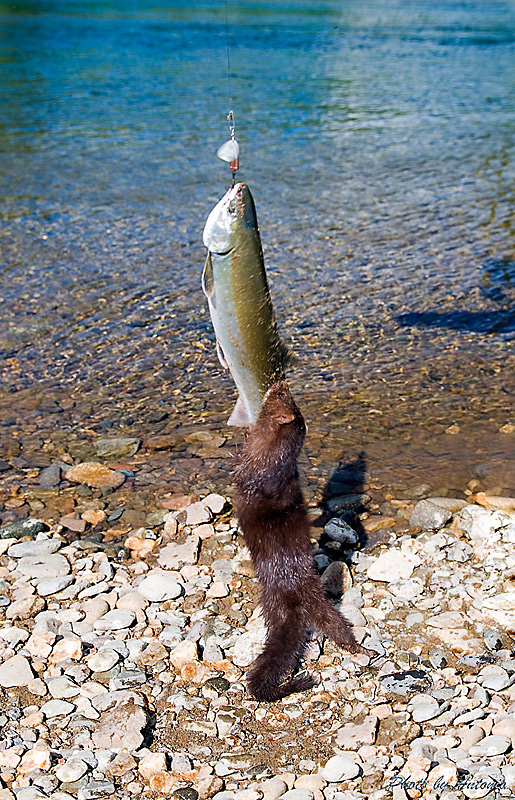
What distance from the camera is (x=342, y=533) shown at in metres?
5.68

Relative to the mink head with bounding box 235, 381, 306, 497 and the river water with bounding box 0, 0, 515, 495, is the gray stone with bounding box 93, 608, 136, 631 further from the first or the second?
the river water with bounding box 0, 0, 515, 495

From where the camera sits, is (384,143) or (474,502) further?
(384,143)

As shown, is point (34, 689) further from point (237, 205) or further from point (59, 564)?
point (237, 205)

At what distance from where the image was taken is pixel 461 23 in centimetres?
3994

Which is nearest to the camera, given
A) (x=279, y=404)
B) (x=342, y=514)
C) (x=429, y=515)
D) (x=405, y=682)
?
(x=279, y=404)

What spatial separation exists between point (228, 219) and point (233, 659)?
247 cm

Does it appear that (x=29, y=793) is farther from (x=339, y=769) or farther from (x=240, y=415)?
(x=240, y=415)

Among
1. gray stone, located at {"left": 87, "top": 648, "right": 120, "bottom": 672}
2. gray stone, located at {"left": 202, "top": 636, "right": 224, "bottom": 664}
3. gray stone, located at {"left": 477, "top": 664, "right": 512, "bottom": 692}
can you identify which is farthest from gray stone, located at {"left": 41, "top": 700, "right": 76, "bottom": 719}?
gray stone, located at {"left": 477, "top": 664, "right": 512, "bottom": 692}

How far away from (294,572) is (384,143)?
14.2 m

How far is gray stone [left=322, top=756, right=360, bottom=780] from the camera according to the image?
3.90 metres

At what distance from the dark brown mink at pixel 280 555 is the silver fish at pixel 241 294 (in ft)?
0.61

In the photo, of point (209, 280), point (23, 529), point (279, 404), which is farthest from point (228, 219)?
point (23, 529)

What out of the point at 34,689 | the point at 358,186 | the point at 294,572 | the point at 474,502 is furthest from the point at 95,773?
the point at 358,186

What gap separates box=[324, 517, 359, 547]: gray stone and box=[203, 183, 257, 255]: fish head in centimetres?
262
